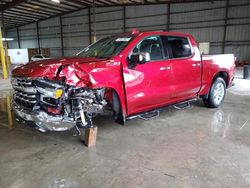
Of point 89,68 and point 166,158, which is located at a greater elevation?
point 89,68

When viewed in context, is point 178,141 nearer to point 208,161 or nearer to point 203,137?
point 203,137

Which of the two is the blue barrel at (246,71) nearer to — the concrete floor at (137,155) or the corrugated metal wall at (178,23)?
the corrugated metal wall at (178,23)

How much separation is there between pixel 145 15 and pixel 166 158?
62.8 ft

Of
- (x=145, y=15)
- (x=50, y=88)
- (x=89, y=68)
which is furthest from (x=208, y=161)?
(x=145, y=15)

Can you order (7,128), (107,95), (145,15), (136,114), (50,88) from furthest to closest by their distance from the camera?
(145,15) < (7,128) < (136,114) < (107,95) < (50,88)

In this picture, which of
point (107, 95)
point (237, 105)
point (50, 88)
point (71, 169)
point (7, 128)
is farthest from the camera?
point (237, 105)

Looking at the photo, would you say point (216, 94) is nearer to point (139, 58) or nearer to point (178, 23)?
point (139, 58)

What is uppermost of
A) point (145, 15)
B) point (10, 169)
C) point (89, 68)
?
point (145, 15)

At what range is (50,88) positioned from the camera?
2785mm

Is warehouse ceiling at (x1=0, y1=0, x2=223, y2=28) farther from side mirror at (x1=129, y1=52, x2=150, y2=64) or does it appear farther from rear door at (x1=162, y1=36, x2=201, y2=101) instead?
side mirror at (x1=129, y1=52, x2=150, y2=64)

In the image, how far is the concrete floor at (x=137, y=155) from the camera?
7.68 feet

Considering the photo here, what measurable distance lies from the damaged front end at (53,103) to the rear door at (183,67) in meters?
1.75

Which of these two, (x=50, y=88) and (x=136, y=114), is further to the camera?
(x=136, y=114)

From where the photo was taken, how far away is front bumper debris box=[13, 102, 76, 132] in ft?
9.15
